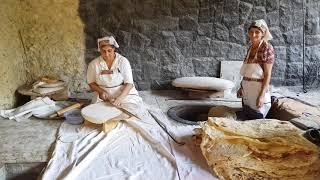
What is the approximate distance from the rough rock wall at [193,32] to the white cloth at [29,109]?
1032 mm

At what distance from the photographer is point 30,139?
3.07 m

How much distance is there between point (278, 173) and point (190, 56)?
2.69 metres

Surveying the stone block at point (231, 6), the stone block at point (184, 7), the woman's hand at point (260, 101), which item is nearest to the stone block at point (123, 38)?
the stone block at point (184, 7)

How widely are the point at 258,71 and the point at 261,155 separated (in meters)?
1.08

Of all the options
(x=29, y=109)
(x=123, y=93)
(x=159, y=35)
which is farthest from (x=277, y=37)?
(x=29, y=109)

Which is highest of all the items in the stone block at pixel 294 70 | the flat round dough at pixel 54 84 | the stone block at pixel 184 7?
the stone block at pixel 184 7

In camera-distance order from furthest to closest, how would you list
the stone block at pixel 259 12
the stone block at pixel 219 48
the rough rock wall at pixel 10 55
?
the stone block at pixel 219 48
the stone block at pixel 259 12
the rough rock wall at pixel 10 55

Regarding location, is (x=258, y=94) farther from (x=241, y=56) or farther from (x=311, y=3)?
(x=311, y=3)

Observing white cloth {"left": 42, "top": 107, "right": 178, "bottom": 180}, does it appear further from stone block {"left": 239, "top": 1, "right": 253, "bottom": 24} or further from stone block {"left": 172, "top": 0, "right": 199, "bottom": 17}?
stone block {"left": 239, "top": 1, "right": 253, "bottom": 24}

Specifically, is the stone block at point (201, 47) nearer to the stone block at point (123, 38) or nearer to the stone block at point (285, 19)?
the stone block at point (123, 38)

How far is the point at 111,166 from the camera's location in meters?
2.62

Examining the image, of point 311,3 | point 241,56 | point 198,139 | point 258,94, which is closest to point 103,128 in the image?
point 198,139

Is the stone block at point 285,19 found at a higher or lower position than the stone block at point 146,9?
lower

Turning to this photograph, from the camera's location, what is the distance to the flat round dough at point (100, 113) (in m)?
3.17
